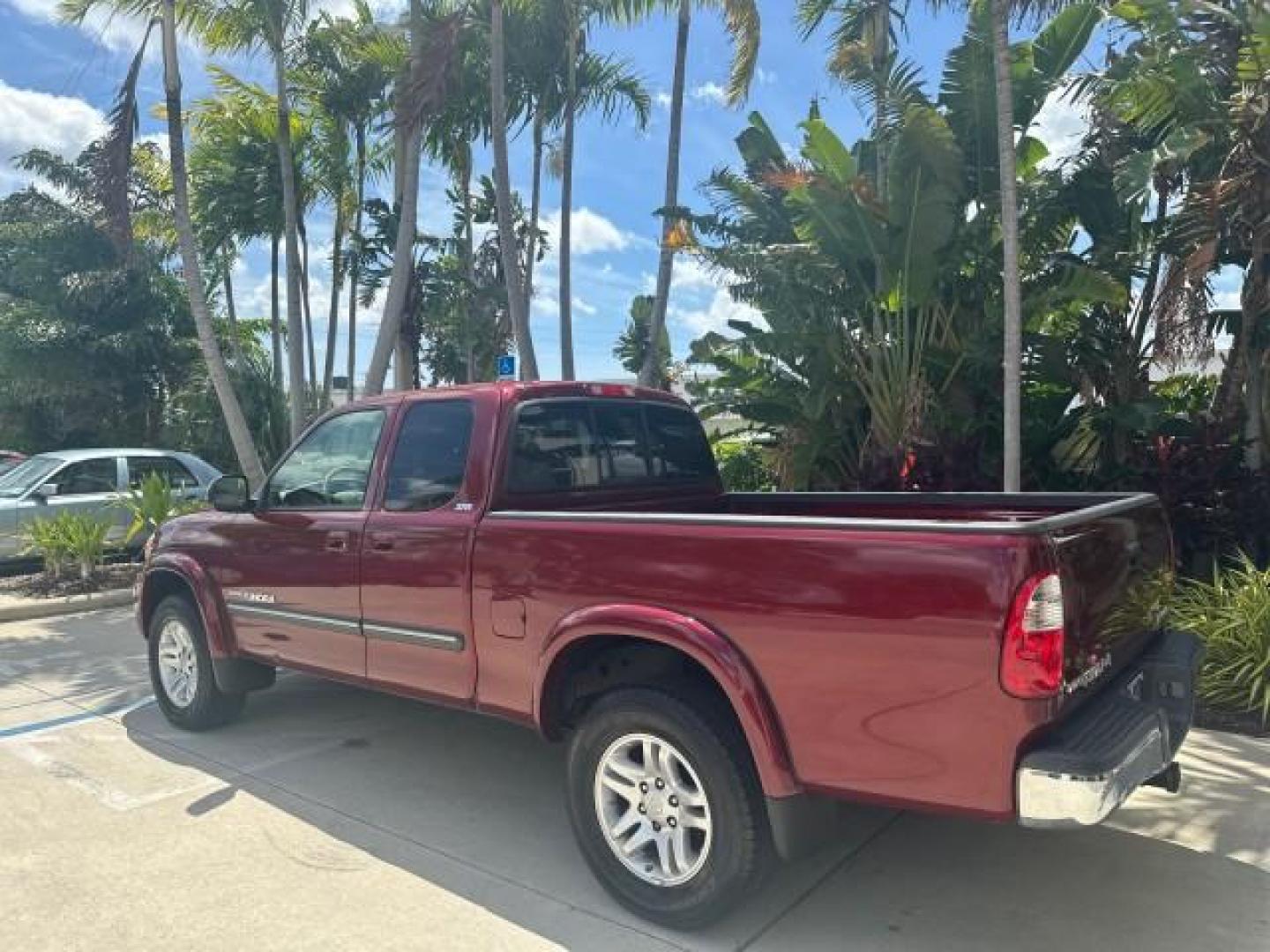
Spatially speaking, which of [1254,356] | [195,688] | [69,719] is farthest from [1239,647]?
[69,719]

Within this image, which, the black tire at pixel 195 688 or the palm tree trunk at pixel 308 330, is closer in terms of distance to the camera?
the black tire at pixel 195 688

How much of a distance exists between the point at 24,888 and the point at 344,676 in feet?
4.80

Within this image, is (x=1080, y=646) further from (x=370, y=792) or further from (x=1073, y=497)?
(x=370, y=792)

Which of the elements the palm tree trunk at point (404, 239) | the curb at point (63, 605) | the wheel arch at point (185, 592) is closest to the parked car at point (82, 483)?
the curb at point (63, 605)

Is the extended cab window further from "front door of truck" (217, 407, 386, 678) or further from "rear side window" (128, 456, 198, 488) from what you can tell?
"rear side window" (128, 456, 198, 488)

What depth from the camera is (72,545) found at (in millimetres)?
9828

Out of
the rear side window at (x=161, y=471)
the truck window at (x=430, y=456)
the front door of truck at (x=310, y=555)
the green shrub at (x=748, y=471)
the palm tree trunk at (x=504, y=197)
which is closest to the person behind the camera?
the truck window at (x=430, y=456)

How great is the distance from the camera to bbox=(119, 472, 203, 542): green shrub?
10164 mm

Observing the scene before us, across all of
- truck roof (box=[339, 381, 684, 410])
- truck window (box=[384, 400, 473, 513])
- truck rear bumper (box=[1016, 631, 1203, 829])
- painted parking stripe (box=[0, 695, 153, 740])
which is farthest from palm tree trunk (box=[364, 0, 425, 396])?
truck rear bumper (box=[1016, 631, 1203, 829])

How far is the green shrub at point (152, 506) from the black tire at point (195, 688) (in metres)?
4.65

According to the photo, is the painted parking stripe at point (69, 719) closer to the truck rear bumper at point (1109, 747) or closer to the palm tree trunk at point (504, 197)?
the truck rear bumper at point (1109, 747)

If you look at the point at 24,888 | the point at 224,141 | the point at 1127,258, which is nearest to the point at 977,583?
the point at 24,888

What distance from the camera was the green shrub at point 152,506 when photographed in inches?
400

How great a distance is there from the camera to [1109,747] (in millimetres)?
2701
